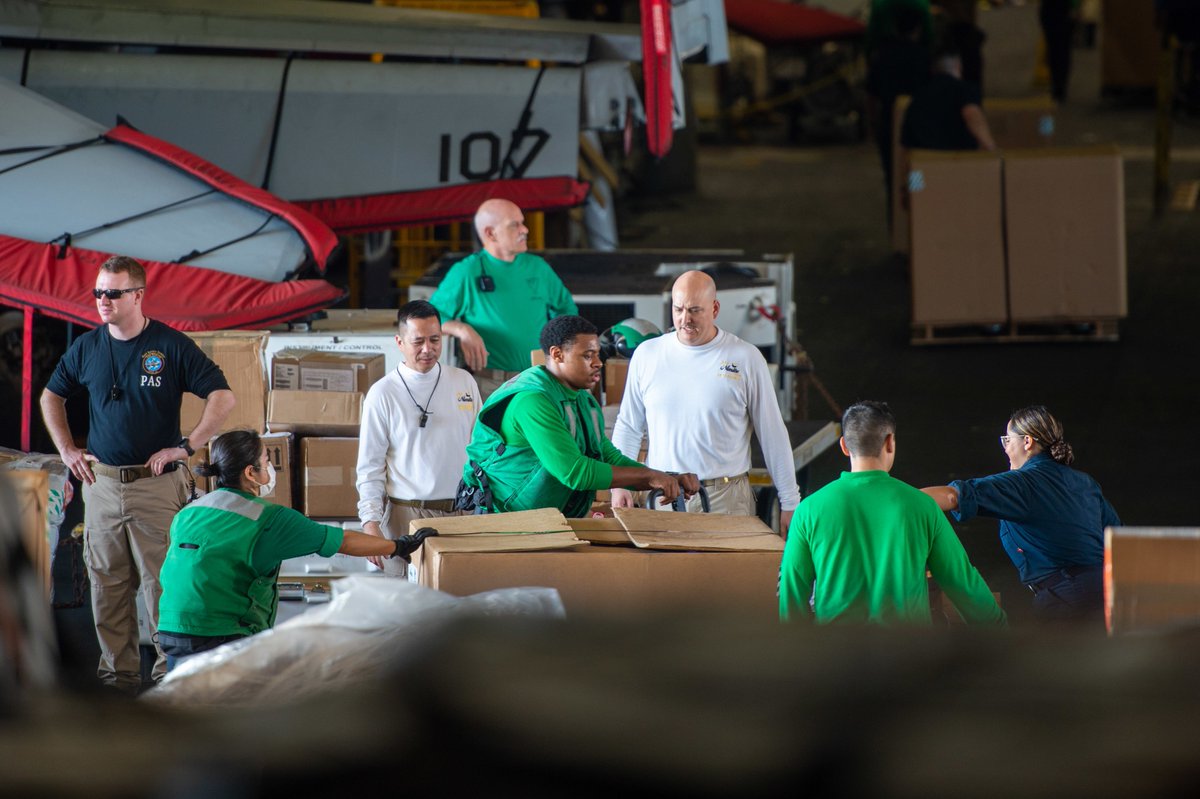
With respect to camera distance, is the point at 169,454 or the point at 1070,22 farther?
the point at 1070,22

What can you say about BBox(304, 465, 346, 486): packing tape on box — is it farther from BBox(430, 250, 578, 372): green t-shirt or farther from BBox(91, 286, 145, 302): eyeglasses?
BBox(91, 286, 145, 302): eyeglasses

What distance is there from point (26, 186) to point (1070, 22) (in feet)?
72.7

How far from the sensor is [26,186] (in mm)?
9906

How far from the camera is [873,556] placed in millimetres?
4777

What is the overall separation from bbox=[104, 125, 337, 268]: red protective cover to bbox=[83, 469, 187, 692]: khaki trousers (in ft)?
9.21

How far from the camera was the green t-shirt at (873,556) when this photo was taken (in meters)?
4.74

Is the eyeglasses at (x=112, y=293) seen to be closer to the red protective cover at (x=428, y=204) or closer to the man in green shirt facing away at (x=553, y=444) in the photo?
the man in green shirt facing away at (x=553, y=444)

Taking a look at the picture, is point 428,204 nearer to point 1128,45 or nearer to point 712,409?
point 712,409

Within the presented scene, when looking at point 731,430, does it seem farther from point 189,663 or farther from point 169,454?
point 189,663

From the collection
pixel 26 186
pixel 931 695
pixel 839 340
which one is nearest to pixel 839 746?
pixel 931 695

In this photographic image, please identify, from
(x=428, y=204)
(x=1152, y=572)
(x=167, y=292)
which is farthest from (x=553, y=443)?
(x=428, y=204)

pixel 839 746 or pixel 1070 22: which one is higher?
pixel 1070 22

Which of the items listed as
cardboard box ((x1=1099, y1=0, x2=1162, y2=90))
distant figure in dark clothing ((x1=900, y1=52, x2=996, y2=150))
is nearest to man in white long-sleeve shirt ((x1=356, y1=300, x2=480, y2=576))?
distant figure in dark clothing ((x1=900, y1=52, x2=996, y2=150))

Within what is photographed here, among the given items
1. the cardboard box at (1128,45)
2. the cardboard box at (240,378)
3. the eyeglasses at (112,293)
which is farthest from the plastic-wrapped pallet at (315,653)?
the cardboard box at (1128,45)
